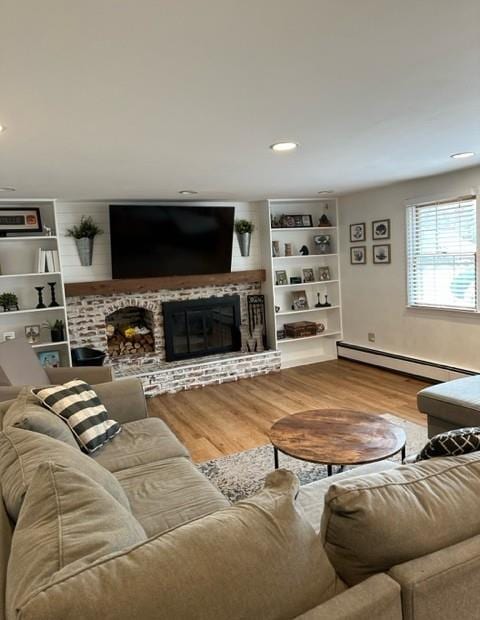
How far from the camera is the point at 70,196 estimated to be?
4.58 m

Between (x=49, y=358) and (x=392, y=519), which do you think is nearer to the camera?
(x=392, y=519)

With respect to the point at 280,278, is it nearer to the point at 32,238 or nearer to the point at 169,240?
the point at 169,240

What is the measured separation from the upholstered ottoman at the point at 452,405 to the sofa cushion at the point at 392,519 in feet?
6.02

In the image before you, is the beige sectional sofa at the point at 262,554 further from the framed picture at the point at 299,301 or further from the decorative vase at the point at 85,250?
the framed picture at the point at 299,301

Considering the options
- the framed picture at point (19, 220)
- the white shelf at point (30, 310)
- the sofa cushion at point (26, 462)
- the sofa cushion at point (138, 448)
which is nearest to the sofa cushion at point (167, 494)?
the sofa cushion at point (138, 448)

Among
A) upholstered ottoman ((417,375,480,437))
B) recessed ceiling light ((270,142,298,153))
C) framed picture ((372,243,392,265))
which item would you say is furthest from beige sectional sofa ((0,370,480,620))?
framed picture ((372,243,392,265))

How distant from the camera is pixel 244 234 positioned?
5840mm

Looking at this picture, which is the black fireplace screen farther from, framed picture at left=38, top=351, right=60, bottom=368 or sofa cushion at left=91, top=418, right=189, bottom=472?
sofa cushion at left=91, top=418, right=189, bottom=472

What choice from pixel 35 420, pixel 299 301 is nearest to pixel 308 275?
pixel 299 301

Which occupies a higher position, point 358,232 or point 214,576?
point 358,232

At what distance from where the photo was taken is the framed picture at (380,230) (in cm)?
540

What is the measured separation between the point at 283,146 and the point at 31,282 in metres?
3.33

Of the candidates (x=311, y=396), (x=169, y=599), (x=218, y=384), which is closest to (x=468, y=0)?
(x=169, y=599)

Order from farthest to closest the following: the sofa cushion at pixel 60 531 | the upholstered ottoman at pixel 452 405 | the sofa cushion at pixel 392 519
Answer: the upholstered ottoman at pixel 452 405 → the sofa cushion at pixel 392 519 → the sofa cushion at pixel 60 531
